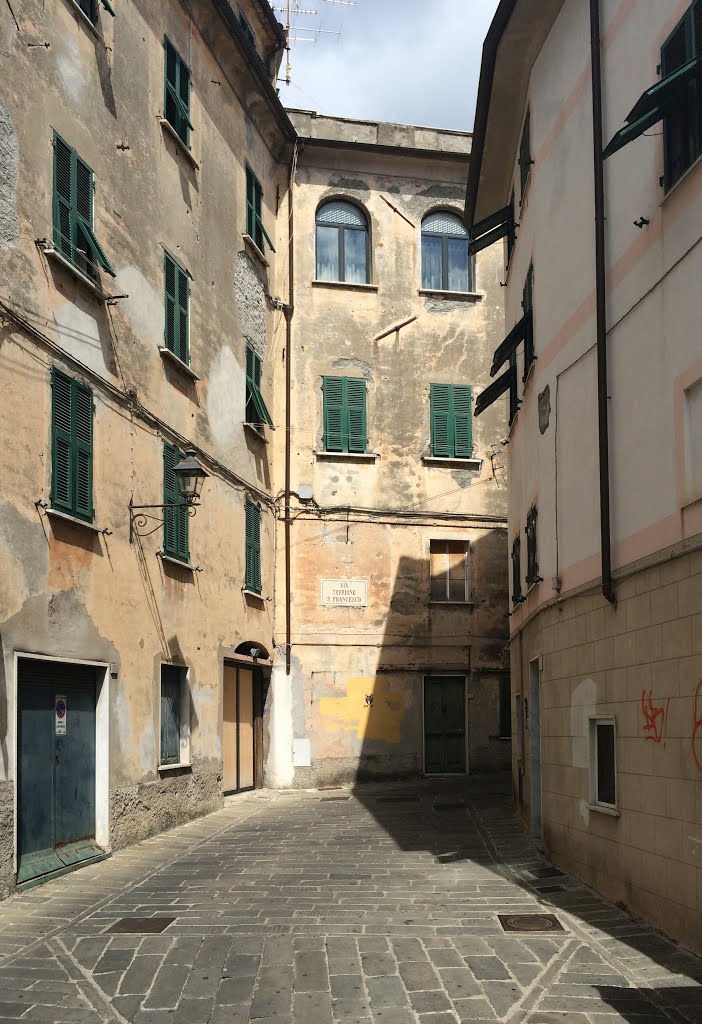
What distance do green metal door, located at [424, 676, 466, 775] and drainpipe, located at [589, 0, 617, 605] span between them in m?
12.2

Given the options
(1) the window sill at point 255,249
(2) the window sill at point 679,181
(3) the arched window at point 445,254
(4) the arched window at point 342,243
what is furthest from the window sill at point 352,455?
(2) the window sill at point 679,181

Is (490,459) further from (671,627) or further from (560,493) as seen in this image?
(671,627)

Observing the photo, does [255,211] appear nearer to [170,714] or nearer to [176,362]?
[176,362]

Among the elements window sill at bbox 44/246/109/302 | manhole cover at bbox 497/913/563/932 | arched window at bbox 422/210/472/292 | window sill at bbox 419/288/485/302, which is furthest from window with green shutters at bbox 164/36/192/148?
manhole cover at bbox 497/913/563/932

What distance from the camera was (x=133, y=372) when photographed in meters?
13.9

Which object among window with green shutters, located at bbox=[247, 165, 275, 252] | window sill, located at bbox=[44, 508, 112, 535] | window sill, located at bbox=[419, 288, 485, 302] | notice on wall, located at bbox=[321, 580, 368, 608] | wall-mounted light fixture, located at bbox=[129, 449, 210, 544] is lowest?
notice on wall, located at bbox=[321, 580, 368, 608]

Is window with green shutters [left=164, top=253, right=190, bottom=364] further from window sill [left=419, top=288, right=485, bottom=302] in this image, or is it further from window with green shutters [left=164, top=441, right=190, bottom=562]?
window sill [left=419, top=288, right=485, bottom=302]

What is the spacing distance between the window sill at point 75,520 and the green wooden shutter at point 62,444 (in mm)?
85

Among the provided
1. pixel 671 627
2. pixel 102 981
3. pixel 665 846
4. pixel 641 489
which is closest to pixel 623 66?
pixel 641 489

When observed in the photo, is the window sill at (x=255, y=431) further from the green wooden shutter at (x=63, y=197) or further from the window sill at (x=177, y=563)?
the green wooden shutter at (x=63, y=197)

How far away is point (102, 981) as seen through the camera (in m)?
7.34

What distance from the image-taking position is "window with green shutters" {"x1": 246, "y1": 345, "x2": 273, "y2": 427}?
19.0 m

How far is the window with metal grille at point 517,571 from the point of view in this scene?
16.3m

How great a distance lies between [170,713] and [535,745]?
5112 millimetres
